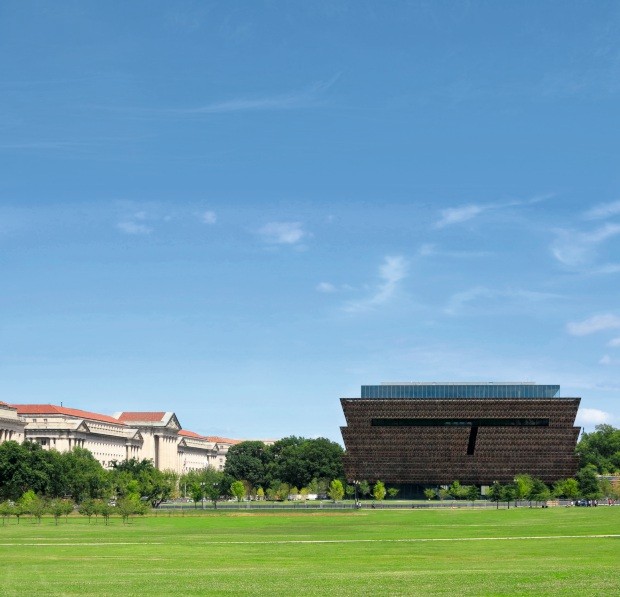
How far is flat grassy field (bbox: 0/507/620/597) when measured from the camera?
119 ft

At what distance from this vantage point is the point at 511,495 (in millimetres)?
168875

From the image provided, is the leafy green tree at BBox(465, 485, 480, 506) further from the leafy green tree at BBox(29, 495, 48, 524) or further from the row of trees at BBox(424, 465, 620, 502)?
the leafy green tree at BBox(29, 495, 48, 524)

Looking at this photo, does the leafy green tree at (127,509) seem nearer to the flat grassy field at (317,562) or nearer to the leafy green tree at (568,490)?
the flat grassy field at (317,562)

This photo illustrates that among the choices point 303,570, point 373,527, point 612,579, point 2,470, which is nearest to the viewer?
point 612,579

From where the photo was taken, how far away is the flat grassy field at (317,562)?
36188 mm

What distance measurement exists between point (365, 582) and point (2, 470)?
463 ft

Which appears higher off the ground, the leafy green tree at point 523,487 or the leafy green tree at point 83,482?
the leafy green tree at point 83,482

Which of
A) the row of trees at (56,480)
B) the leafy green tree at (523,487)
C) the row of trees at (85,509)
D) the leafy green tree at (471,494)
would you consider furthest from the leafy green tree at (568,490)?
the row of trees at (85,509)

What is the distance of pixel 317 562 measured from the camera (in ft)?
157

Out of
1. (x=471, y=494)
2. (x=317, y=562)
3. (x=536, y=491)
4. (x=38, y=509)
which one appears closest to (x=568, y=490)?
(x=536, y=491)

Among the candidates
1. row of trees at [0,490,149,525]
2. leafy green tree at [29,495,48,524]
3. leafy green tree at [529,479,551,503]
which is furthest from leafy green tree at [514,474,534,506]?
leafy green tree at [29,495,48,524]

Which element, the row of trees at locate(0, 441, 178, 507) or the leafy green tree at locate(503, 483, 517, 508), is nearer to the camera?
the leafy green tree at locate(503, 483, 517, 508)

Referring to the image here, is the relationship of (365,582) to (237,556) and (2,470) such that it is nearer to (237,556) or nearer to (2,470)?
(237,556)

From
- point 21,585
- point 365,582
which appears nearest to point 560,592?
point 365,582
